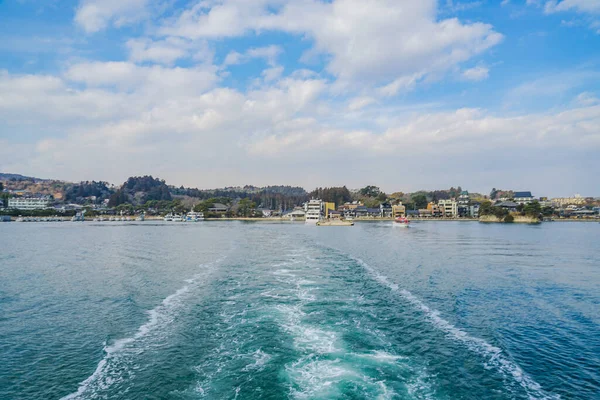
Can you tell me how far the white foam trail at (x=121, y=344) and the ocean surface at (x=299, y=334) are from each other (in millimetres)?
44

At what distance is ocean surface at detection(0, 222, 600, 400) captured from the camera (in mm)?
7859

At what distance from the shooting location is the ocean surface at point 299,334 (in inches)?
309

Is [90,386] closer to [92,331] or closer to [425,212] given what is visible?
[92,331]

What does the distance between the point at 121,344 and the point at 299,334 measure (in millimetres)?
5201

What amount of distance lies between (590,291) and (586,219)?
120m

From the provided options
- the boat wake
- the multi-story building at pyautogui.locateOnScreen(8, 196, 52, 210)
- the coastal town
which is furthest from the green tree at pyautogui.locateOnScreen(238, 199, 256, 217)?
the boat wake

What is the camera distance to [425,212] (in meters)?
123

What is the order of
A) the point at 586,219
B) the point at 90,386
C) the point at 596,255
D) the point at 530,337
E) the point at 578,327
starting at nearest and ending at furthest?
1. the point at 90,386
2. the point at 530,337
3. the point at 578,327
4. the point at 596,255
5. the point at 586,219

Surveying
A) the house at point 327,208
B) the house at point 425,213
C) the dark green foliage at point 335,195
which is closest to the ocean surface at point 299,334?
the house at point 327,208

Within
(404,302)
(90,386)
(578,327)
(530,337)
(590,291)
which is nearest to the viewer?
(90,386)

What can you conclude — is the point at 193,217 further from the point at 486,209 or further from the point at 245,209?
the point at 486,209

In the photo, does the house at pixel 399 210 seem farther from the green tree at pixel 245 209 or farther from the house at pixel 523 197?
the green tree at pixel 245 209

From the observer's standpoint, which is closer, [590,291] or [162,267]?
[590,291]

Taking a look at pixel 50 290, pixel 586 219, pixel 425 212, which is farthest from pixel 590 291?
pixel 586 219
